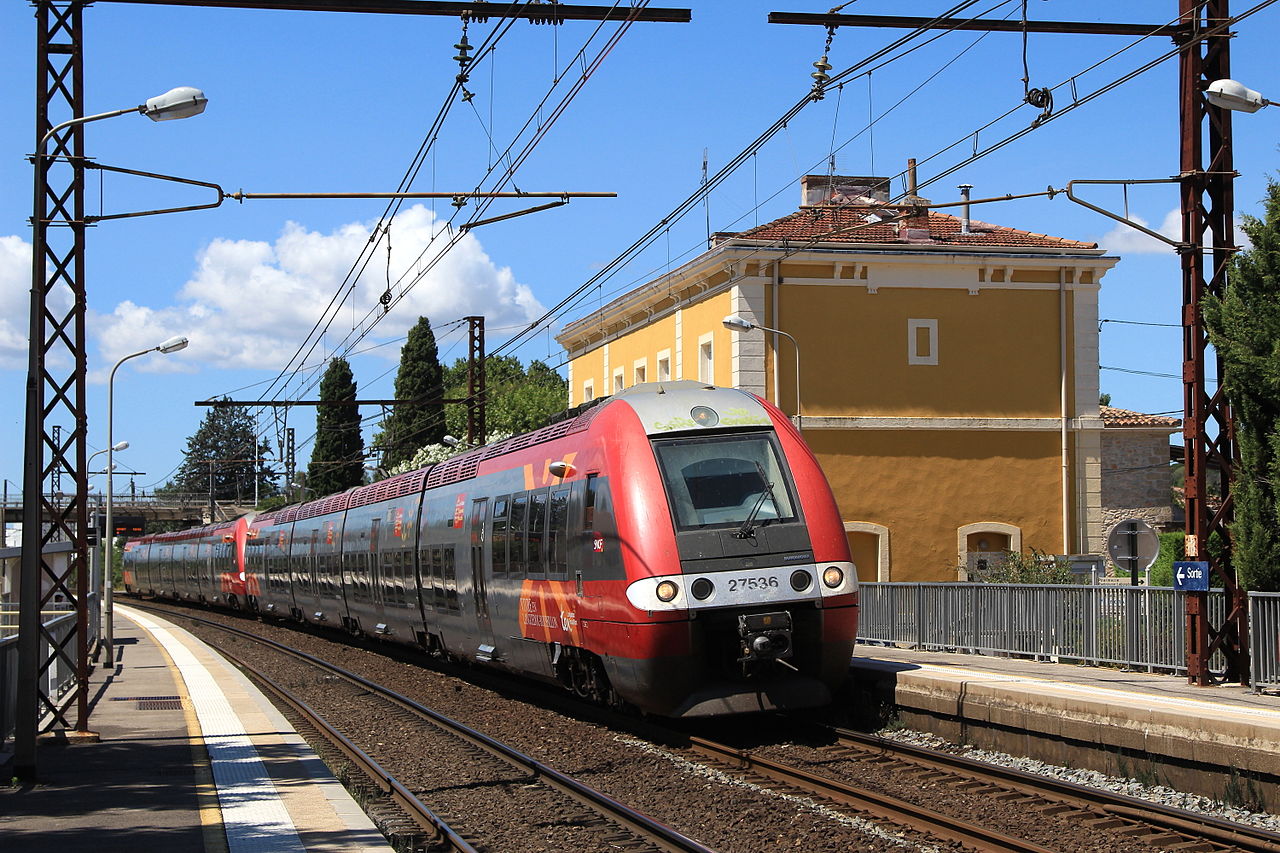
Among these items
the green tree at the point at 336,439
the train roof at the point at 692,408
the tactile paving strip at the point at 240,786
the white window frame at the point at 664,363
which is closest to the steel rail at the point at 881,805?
the train roof at the point at 692,408

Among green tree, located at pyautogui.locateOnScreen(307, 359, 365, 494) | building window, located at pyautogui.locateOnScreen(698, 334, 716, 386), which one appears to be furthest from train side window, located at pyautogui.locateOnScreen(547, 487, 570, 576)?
green tree, located at pyautogui.locateOnScreen(307, 359, 365, 494)

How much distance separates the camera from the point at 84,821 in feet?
32.3

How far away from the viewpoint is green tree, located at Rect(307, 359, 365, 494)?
277ft

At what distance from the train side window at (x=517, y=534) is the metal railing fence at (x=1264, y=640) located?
7512 millimetres

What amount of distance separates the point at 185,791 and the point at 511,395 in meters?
74.3

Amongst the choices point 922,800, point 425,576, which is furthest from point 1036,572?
point 922,800

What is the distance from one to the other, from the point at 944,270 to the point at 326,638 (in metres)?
17.0

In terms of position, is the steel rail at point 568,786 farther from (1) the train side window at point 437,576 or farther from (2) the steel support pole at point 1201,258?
(2) the steel support pole at point 1201,258

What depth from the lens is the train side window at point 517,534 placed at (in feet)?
53.5

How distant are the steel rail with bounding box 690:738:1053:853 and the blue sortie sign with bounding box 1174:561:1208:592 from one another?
5.37 m

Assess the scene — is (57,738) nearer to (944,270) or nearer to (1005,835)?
(1005,835)

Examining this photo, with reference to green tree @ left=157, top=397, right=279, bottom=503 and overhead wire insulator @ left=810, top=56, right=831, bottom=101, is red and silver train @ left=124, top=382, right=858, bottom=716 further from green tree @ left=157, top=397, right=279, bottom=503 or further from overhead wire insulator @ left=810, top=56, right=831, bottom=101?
green tree @ left=157, top=397, right=279, bottom=503

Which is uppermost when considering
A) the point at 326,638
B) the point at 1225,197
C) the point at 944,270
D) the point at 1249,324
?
the point at 944,270

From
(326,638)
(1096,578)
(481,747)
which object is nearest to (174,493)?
(326,638)
